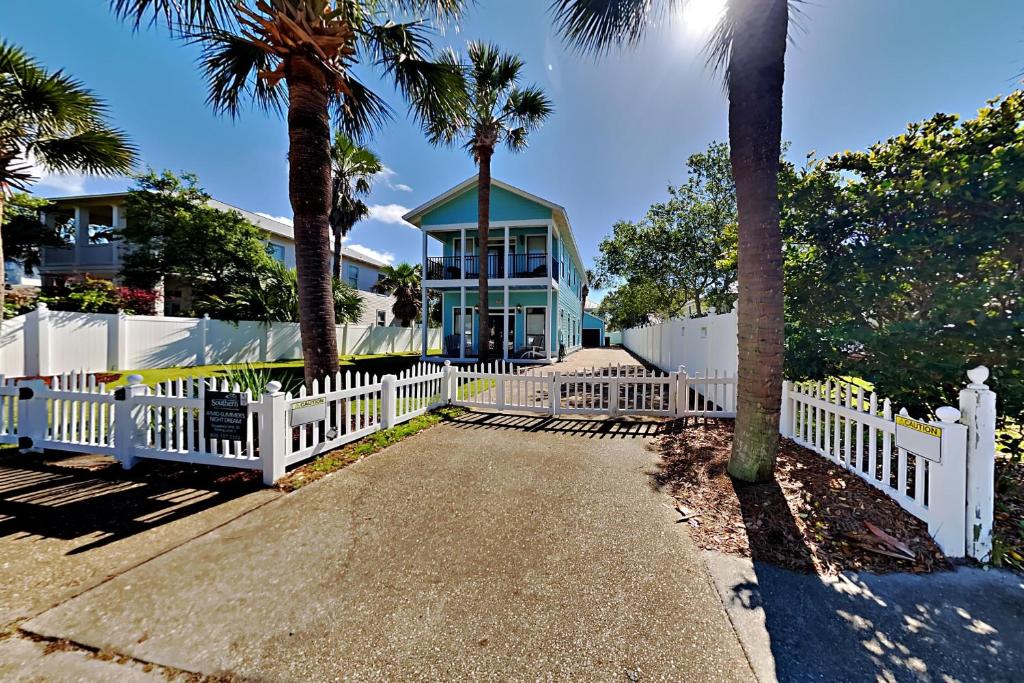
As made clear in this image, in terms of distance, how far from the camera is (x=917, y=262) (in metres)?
4.07

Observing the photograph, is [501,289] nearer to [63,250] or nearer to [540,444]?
[540,444]

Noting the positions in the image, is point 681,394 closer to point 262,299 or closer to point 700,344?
point 700,344

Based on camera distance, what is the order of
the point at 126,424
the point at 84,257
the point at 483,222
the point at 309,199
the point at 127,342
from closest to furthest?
the point at 126,424, the point at 309,199, the point at 127,342, the point at 483,222, the point at 84,257

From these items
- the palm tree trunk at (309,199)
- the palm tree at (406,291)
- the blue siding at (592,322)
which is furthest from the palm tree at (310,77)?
the blue siding at (592,322)

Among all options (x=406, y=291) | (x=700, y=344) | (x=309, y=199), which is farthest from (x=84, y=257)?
(x=700, y=344)

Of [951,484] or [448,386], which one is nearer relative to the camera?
[951,484]

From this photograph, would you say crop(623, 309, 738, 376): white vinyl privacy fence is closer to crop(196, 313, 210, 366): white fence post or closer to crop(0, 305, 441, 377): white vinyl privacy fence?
crop(0, 305, 441, 377): white vinyl privacy fence

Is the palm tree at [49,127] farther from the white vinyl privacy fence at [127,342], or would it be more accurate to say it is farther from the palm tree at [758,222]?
the palm tree at [758,222]

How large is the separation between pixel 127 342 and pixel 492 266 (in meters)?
13.2

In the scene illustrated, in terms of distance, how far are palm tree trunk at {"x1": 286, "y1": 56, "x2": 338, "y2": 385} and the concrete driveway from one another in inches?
95.8

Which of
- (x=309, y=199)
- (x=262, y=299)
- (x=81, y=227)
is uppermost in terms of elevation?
(x=81, y=227)

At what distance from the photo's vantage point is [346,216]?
2133 cm

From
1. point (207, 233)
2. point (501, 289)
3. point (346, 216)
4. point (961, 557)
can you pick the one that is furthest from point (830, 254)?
point (346, 216)

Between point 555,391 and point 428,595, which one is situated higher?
point 555,391
